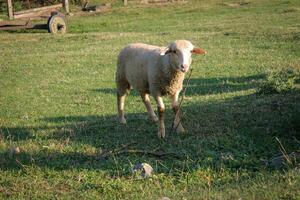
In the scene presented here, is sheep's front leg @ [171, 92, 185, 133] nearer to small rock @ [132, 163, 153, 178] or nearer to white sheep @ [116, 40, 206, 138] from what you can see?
white sheep @ [116, 40, 206, 138]

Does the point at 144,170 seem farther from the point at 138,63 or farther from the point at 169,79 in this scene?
the point at 138,63

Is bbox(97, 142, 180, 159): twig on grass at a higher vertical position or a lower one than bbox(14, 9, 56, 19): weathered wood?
higher

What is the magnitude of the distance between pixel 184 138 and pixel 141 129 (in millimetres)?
1169

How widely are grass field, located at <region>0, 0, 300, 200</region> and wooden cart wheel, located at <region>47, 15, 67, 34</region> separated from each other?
4.87 metres

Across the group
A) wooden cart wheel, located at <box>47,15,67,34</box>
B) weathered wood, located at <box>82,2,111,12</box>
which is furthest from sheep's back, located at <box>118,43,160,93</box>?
weathered wood, located at <box>82,2,111,12</box>

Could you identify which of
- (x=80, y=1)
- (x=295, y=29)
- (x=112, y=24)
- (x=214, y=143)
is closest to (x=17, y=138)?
(x=214, y=143)

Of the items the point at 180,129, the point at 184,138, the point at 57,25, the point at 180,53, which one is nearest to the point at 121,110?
the point at 180,129

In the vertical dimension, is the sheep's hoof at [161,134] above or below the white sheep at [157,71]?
below

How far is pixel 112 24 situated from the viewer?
30.4m

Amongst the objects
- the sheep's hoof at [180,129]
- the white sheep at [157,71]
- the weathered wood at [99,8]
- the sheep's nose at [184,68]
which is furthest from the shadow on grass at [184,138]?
the weathered wood at [99,8]

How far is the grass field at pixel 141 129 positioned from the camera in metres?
6.23

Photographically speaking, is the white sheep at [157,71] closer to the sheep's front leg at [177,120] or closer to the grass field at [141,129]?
the sheep's front leg at [177,120]

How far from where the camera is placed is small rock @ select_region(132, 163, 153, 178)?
6515 mm

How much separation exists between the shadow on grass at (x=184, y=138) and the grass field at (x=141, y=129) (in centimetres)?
2
